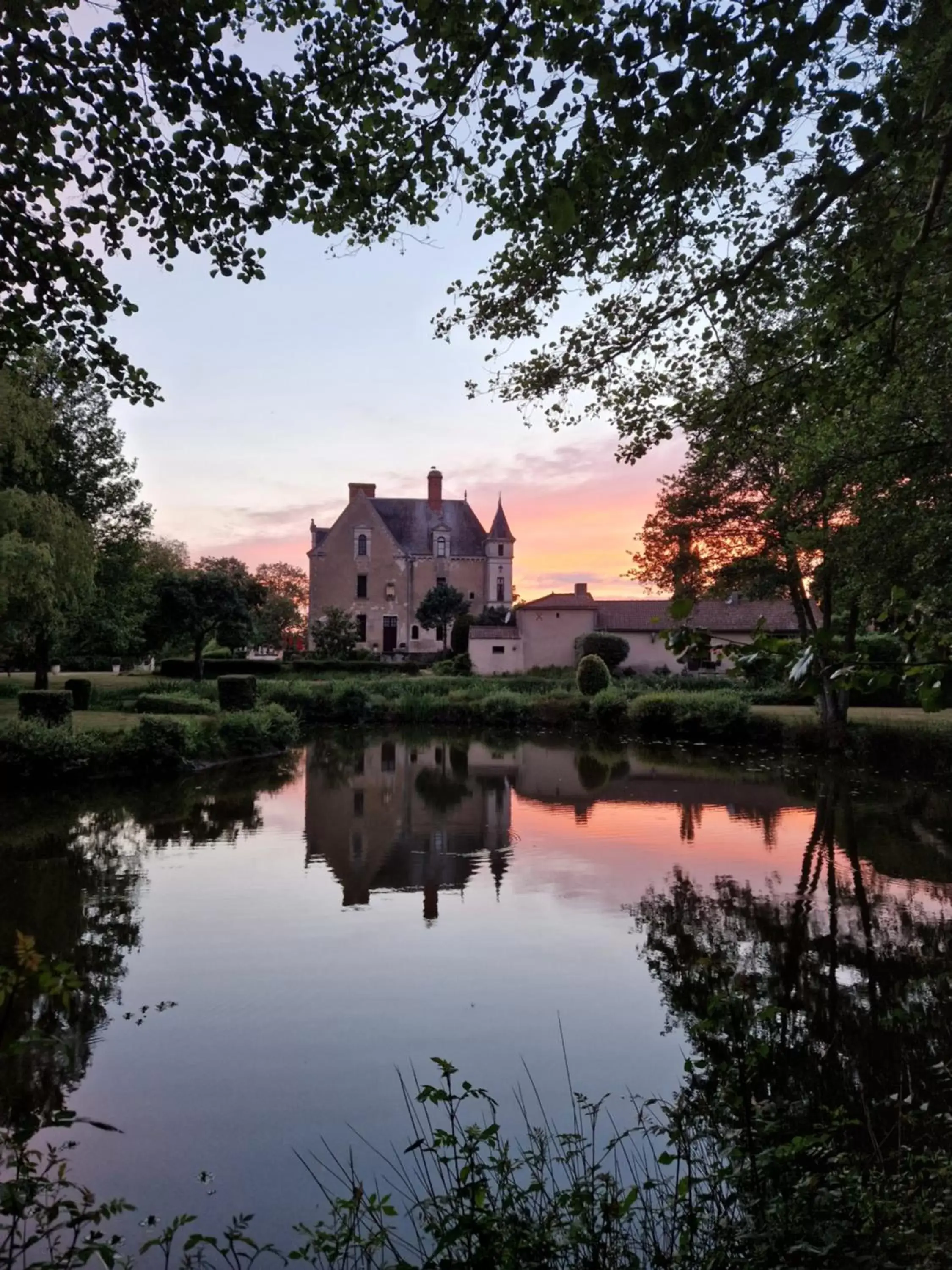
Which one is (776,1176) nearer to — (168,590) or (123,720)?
(123,720)

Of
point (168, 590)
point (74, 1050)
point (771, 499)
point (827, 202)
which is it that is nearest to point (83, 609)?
point (168, 590)

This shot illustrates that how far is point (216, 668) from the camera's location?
126 feet

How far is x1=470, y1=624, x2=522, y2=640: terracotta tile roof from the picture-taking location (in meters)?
41.8

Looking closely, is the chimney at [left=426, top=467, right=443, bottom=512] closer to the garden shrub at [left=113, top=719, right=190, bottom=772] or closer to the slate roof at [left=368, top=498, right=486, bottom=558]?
the slate roof at [left=368, top=498, right=486, bottom=558]

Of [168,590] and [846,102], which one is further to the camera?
[168,590]

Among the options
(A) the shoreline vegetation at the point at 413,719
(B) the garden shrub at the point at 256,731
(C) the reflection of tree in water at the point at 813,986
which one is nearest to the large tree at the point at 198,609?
(A) the shoreline vegetation at the point at 413,719

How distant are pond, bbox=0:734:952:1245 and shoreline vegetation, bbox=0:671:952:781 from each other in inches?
80.1

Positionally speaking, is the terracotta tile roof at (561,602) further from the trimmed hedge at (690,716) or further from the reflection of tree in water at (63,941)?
the reflection of tree in water at (63,941)

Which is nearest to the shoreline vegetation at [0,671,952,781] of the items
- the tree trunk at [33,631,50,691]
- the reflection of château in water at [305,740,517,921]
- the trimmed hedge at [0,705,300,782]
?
the trimmed hedge at [0,705,300,782]

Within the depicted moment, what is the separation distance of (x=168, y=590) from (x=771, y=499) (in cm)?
2441

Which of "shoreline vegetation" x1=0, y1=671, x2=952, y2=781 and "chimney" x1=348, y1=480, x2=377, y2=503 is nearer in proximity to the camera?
"shoreline vegetation" x1=0, y1=671, x2=952, y2=781

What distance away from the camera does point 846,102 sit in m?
2.93

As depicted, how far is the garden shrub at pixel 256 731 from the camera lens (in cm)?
1997

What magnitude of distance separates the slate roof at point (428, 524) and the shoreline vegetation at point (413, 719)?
47.2ft
